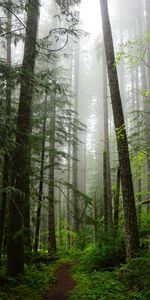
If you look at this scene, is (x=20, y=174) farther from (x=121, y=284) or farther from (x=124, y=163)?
(x=121, y=284)

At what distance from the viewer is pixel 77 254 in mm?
15570

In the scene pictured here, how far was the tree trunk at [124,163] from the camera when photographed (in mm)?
7558

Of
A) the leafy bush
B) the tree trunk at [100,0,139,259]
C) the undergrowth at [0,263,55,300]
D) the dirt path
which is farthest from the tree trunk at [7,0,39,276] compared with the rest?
the leafy bush

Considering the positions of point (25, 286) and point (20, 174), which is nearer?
point (25, 286)

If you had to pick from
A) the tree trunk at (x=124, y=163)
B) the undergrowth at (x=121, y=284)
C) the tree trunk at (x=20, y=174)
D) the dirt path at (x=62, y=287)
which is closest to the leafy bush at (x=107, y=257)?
the undergrowth at (x=121, y=284)

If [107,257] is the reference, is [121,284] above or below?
below

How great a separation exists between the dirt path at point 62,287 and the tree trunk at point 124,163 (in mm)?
1980

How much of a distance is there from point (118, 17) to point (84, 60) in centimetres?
848

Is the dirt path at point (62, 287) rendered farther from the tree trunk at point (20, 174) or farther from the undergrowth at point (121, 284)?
the tree trunk at point (20, 174)

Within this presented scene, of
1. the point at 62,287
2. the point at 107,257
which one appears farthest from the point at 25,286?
the point at 107,257

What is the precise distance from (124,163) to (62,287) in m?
4.02

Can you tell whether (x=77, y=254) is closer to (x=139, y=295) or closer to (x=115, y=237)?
(x=115, y=237)

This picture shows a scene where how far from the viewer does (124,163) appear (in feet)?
26.3

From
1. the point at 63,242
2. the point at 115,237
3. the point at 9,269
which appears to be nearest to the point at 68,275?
the point at 115,237
